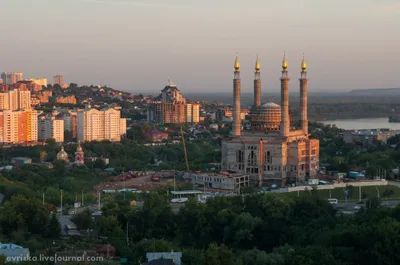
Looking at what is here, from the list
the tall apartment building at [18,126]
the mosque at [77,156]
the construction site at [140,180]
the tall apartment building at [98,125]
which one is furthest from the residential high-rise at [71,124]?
the construction site at [140,180]

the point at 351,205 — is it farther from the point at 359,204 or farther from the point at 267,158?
the point at 267,158

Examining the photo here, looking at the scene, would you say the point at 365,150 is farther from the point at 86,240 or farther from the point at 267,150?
the point at 86,240

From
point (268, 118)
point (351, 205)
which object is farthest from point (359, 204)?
point (268, 118)

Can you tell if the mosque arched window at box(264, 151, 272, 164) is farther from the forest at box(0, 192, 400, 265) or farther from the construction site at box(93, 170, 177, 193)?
the forest at box(0, 192, 400, 265)

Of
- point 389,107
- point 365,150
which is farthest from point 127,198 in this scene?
point 389,107

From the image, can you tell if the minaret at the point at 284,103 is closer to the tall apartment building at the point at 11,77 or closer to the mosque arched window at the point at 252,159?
the mosque arched window at the point at 252,159

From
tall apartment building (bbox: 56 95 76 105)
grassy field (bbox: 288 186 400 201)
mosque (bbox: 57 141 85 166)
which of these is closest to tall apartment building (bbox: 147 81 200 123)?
tall apartment building (bbox: 56 95 76 105)
